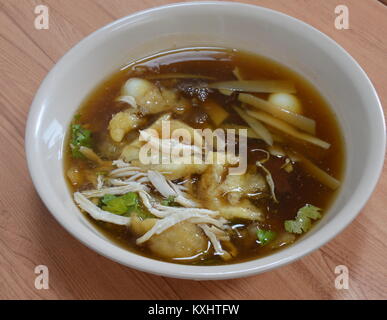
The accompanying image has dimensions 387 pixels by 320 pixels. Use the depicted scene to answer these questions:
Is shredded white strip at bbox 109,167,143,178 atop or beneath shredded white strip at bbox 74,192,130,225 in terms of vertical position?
atop

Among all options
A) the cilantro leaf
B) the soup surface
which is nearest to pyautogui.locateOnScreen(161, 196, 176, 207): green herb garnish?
the soup surface

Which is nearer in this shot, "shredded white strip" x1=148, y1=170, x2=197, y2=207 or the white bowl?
the white bowl

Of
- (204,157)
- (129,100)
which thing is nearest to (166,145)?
(204,157)

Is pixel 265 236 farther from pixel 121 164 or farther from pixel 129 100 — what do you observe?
pixel 129 100

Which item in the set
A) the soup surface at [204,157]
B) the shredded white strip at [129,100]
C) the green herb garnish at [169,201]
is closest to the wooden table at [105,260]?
the soup surface at [204,157]

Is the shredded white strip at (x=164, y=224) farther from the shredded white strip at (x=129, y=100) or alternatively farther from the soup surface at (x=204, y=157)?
the shredded white strip at (x=129, y=100)

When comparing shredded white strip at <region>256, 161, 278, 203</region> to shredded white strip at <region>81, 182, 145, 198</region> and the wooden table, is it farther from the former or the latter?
shredded white strip at <region>81, 182, 145, 198</region>

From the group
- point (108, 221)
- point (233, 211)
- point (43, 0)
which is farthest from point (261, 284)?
point (43, 0)
